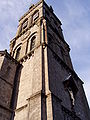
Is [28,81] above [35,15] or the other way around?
the other way around

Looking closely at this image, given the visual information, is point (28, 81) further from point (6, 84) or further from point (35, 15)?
point (35, 15)

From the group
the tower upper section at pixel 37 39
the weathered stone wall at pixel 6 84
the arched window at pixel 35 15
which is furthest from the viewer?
the arched window at pixel 35 15

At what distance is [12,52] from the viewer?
19.0 metres

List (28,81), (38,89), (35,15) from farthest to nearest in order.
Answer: (35,15) → (28,81) → (38,89)

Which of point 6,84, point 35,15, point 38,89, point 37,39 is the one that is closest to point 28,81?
point 6,84

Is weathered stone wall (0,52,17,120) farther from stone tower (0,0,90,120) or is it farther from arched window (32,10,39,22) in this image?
arched window (32,10,39,22)

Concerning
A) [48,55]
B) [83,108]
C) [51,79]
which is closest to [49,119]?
[51,79]

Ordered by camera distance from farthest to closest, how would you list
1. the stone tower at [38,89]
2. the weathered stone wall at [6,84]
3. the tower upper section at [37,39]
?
the tower upper section at [37,39], the weathered stone wall at [6,84], the stone tower at [38,89]

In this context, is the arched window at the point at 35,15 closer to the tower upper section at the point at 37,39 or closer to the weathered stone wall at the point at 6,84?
the tower upper section at the point at 37,39

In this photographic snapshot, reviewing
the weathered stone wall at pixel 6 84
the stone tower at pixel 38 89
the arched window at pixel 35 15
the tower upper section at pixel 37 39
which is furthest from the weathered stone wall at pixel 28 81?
the arched window at pixel 35 15

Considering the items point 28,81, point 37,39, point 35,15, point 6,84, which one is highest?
point 35,15

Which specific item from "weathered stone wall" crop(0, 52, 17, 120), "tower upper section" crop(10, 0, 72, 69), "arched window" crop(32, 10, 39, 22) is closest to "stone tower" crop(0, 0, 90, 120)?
"weathered stone wall" crop(0, 52, 17, 120)

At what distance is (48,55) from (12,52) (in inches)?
316

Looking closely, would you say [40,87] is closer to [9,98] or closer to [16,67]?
[9,98]
